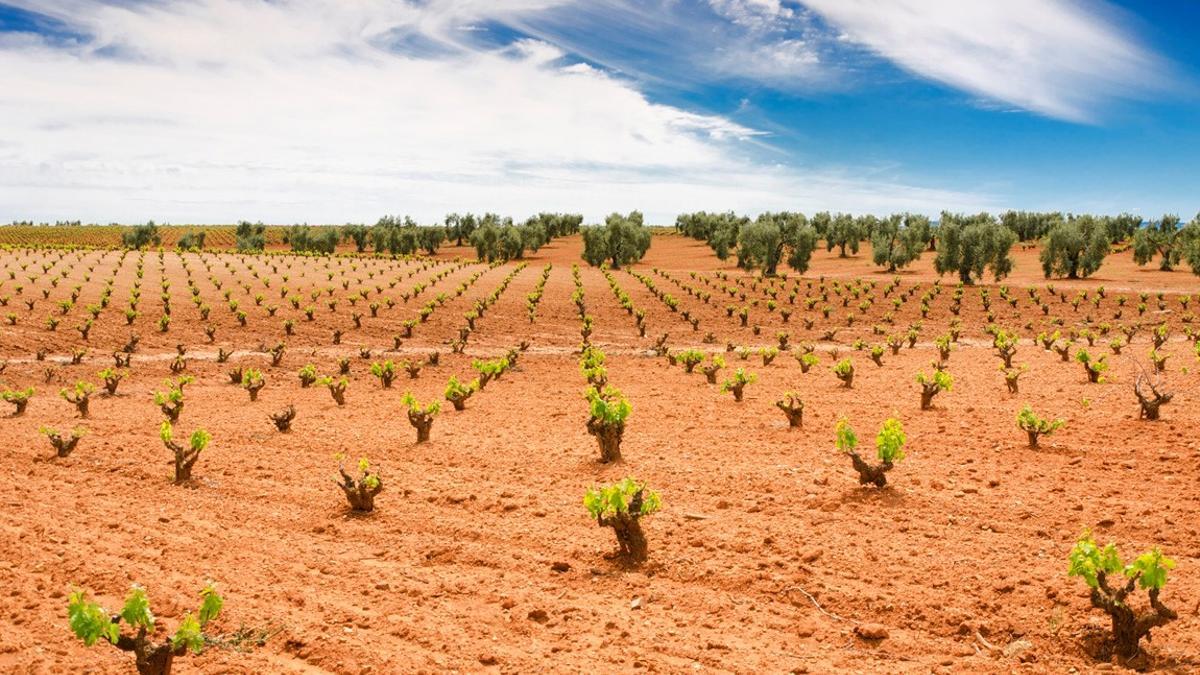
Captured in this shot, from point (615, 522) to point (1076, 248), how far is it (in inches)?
3101

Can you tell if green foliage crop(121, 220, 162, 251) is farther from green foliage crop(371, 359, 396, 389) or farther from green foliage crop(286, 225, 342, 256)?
green foliage crop(371, 359, 396, 389)

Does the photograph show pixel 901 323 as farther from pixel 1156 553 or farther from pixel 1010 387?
pixel 1156 553

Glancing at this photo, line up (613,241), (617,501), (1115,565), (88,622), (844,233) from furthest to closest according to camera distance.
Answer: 1. (844,233)
2. (613,241)
3. (617,501)
4. (1115,565)
5. (88,622)

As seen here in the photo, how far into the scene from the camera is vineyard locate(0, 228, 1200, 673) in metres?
7.11

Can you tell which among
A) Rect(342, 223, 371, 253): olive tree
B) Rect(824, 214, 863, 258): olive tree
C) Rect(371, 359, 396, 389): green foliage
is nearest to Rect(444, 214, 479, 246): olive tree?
Rect(342, 223, 371, 253): olive tree

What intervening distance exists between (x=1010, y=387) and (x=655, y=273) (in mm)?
62239

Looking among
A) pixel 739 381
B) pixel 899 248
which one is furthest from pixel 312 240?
pixel 739 381

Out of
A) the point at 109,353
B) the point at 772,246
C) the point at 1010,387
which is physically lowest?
the point at 109,353

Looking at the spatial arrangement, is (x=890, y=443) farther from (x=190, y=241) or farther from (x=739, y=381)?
(x=190, y=241)

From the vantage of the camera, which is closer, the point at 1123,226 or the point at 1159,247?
the point at 1159,247

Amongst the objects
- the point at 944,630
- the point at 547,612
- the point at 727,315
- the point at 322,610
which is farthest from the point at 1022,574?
the point at 727,315

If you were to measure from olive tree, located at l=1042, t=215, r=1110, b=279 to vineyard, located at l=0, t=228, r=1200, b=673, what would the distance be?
51629 millimetres

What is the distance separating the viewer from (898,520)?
1011cm

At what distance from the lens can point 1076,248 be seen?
236 ft
